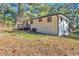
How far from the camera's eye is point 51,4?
10.8ft

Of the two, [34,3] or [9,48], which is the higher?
[34,3]

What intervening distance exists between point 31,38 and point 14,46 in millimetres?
274

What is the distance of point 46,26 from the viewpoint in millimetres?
3363

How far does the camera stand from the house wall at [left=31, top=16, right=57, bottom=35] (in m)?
3.32

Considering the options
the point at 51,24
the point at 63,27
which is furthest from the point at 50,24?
the point at 63,27

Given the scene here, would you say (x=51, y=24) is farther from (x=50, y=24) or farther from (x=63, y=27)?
(x=63, y=27)

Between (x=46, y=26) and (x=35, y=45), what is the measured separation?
328mm

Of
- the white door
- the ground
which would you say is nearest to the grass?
the ground

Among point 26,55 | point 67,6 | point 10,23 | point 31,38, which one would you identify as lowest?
point 26,55

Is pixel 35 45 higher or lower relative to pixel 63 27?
lower

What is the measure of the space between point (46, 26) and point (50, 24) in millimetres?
69

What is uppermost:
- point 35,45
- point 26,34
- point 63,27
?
point 63,27

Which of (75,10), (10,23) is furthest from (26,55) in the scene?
(75,10)

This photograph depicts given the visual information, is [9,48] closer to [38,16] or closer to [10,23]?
[10,23]
